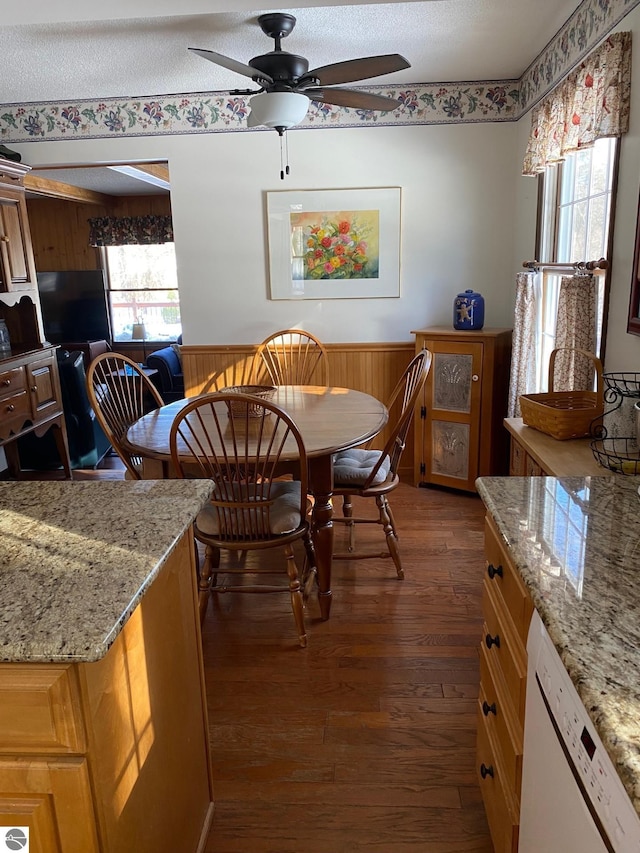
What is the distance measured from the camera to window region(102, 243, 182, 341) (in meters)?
7.91

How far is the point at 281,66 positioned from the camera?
2.59 m

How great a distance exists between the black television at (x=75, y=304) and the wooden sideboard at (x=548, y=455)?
6375mm

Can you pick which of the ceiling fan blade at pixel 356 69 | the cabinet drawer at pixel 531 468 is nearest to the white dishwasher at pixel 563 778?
the cabinet drawer at pixel 531 468

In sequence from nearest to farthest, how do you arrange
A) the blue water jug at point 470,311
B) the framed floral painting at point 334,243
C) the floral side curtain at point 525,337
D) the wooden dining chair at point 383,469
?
the wooden dining chair at point 383,469, the floral side curtain at point 525,337, the blue water jug at point 470,311, the framed floral painting at point 334,243

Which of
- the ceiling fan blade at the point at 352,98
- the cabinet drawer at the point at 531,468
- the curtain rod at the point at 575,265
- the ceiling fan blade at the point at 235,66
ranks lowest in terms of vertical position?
the cabinet drawer at the point at 531,468

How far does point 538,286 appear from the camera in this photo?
3396 millimetres

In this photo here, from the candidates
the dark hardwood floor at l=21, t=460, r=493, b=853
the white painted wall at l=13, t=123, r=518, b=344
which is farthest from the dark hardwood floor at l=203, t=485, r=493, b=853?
the white painted wall at l=13, t=123, r=518, b=344

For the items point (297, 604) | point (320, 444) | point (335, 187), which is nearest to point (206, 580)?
point (297, 604)

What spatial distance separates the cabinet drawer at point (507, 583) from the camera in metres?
1.20

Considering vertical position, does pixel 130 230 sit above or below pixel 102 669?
above

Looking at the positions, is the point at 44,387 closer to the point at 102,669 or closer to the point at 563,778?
the point at 102,669

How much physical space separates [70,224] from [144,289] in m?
1.13

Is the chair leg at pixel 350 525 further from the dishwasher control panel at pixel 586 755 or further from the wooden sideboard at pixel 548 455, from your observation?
the dishwasher control panel at pixel 586 755

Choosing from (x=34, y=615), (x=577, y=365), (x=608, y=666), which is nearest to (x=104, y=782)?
(x=34, y=615)
